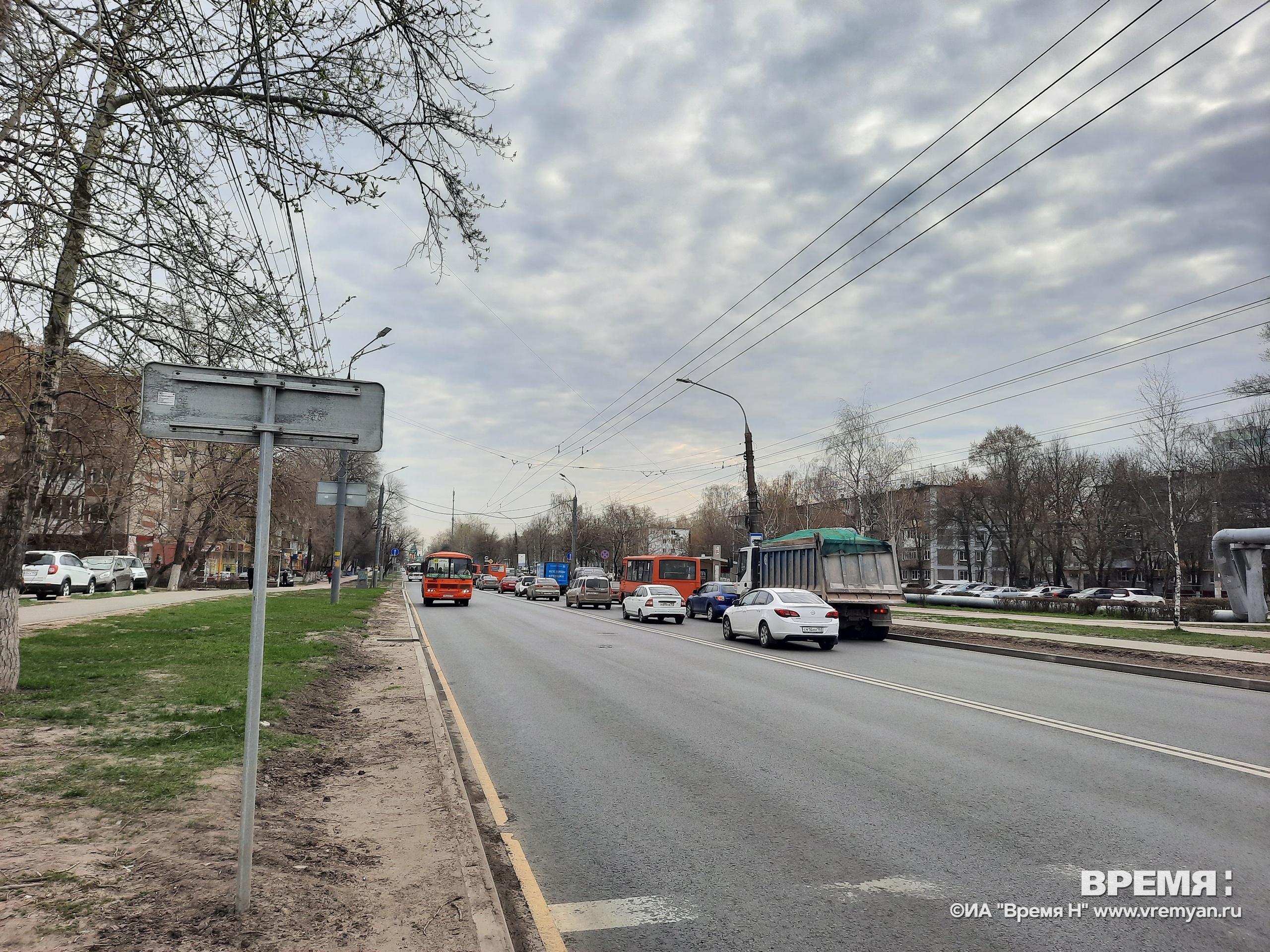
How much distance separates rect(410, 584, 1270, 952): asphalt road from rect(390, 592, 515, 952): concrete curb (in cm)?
38

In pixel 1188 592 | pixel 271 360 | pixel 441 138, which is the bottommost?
pixel 1188 592

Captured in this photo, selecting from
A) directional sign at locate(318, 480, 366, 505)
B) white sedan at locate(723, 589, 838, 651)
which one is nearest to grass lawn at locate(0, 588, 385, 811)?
white sedan at locate(723, 589, 838, 651)

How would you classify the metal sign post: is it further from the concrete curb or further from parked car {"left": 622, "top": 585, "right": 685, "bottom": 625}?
parked car {"left": 622, "top": 585, "right": 685, "bottom": 625}

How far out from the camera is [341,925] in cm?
357

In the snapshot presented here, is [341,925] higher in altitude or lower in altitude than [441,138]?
lower

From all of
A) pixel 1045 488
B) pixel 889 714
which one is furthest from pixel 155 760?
pixel 1045 488

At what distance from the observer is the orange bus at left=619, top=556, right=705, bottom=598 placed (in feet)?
127

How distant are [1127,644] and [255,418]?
21197mm

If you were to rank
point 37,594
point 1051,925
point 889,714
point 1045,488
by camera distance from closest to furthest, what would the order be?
point 1051,925, point 889,714, point 37,594, point 1045,488

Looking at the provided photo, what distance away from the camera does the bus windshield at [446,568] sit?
39.6 metres

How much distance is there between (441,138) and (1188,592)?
7673 cm

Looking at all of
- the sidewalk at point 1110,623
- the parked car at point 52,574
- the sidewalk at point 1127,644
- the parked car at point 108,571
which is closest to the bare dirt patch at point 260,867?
the sidewalk at point 1127,644

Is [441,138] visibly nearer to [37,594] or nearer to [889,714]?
[889,714]

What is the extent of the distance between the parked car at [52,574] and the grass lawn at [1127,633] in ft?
104
